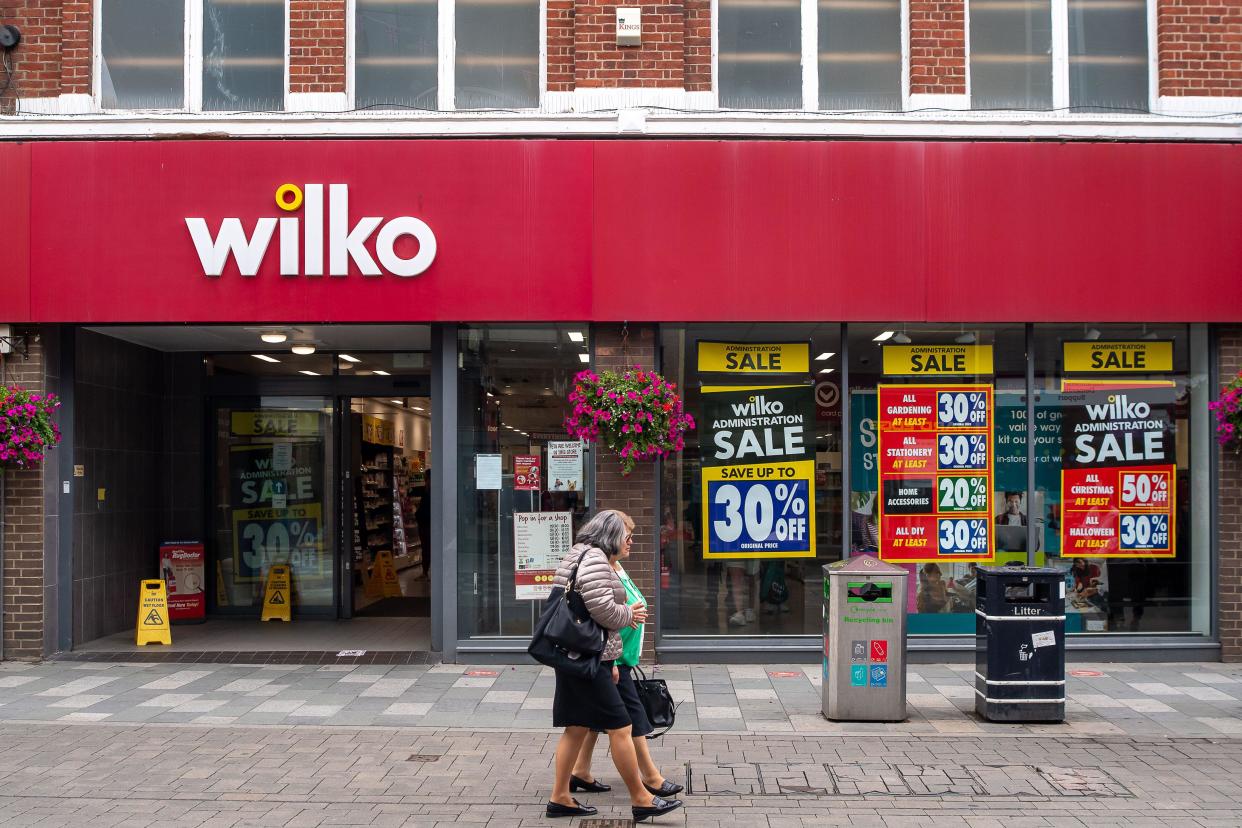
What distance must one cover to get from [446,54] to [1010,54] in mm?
5662

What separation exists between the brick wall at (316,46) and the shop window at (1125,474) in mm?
7509

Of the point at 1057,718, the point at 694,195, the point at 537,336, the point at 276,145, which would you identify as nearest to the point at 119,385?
the point at 276,145

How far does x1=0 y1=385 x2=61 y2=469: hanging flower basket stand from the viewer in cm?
970

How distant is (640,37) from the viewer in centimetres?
1033

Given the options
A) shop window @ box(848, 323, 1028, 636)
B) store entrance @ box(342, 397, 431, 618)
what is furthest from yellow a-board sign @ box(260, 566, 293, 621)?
shop window @ box(848, 323, 1028, 636)

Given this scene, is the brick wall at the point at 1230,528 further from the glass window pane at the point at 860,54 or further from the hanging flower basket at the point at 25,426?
the hanging flower basket at the point at 25,426

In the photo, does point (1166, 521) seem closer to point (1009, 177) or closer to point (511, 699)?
point (1009, 177)

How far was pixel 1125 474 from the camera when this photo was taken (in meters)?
10.6

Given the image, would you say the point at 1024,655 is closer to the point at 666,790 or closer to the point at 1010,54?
the point at 666,790

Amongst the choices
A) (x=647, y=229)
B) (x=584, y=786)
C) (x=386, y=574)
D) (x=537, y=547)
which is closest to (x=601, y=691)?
(x=584, y=786)

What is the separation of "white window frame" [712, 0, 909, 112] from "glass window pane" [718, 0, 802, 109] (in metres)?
0.05

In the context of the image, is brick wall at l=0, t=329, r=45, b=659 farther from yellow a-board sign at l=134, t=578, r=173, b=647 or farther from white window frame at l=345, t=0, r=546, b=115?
white window frame at l=345, t=0, r=546, b=115

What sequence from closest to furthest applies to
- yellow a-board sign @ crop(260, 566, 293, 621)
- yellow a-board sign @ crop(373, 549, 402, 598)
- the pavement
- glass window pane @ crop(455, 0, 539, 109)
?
the pavement
glass window pane @ crop(455, 0, 539, 109)
yellow a-board sign @ crop(260, 566, 293, 621)
yellow a-board sign @ crop(373, 549, 402, 598)

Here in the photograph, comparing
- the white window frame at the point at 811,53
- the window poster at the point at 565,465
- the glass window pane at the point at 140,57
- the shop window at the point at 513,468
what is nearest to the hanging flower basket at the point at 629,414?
the window poster at the point at 565,465
